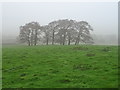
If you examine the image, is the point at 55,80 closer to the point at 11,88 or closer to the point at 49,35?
the point at 11,88

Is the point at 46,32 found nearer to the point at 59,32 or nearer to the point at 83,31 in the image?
the point at 59,32

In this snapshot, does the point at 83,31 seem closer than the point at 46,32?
Yes

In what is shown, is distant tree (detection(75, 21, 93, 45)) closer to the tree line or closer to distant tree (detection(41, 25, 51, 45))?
the tree line

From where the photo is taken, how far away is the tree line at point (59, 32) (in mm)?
89812

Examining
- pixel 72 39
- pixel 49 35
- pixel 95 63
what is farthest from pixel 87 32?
pixel 95 63

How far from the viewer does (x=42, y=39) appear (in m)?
101

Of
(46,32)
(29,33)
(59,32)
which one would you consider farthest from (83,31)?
(29,33)

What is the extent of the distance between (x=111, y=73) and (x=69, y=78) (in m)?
4.45

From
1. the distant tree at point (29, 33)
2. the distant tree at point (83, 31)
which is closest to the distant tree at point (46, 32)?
the distant tree at point (29, 33)

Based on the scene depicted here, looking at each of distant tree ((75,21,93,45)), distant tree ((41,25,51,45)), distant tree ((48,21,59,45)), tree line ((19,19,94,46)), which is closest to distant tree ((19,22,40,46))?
tree line ((19,19,94,46))

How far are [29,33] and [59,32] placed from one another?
12.9 m

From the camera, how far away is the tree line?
295ft

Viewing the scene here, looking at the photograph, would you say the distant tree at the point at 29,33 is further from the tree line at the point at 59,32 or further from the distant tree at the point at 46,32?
the distant tree at the point at 46,32

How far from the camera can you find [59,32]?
89.6 metres
